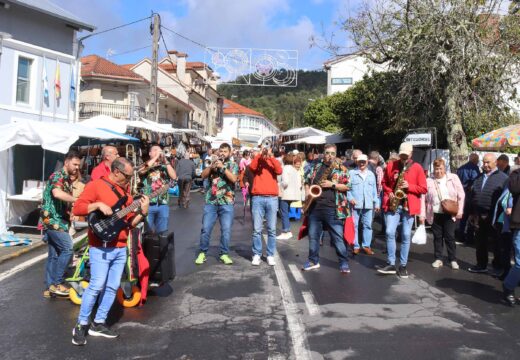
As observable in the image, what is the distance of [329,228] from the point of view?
7363mm

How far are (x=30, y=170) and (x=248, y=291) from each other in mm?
8198

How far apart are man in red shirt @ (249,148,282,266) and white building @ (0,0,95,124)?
11.0 m

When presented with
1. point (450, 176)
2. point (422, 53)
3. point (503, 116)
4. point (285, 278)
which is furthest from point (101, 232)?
point (503, 116)

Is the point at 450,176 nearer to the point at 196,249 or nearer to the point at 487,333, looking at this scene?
the point at 487,333

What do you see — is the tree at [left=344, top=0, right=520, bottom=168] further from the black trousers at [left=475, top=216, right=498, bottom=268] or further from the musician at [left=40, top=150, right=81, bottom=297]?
the musician at [left=40, top=150, right=81, bottom=297]

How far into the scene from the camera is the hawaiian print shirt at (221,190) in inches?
302

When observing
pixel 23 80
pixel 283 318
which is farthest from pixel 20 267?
pixel 23 80

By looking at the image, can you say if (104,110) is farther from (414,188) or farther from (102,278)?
(102,278)

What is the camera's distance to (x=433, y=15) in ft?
Result: 47.5

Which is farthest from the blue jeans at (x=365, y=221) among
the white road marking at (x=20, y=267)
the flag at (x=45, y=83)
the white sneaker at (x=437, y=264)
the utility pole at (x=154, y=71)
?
the utility pole at (x=154, y=71)

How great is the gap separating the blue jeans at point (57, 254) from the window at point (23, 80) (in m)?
12.5

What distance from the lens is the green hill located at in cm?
9669

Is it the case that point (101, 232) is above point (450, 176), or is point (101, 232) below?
below

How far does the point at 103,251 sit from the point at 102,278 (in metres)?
0.25
